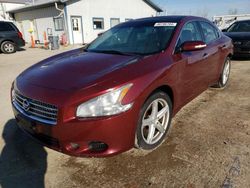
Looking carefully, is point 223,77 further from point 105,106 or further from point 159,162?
point 105,106

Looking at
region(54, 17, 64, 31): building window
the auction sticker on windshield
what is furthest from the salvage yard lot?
region(54, 17, 64, 31): building window

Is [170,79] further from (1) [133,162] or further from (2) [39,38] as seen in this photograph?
(2) [39,38]

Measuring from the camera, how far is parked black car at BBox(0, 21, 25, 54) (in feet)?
45.7

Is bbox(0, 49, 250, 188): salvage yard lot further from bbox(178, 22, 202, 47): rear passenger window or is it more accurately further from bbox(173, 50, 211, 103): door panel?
bbox(178, 22, 202, 47): rear passenger window

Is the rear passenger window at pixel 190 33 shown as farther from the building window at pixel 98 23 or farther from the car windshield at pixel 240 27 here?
the building window at pixel 98 23

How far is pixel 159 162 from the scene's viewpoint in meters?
2.81

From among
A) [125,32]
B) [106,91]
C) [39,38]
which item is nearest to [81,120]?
[106,91]

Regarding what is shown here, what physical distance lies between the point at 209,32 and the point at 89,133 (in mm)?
3371

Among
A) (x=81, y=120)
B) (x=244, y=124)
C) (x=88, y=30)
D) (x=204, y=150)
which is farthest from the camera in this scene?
(x=88, y=30)

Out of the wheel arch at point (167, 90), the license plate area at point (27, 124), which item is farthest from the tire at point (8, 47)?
the wheel arch at point (167, 90)

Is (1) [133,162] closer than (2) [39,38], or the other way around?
(1) [133,162]

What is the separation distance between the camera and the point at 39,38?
72.0 ft

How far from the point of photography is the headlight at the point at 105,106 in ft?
7.64

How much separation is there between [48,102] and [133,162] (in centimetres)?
119
